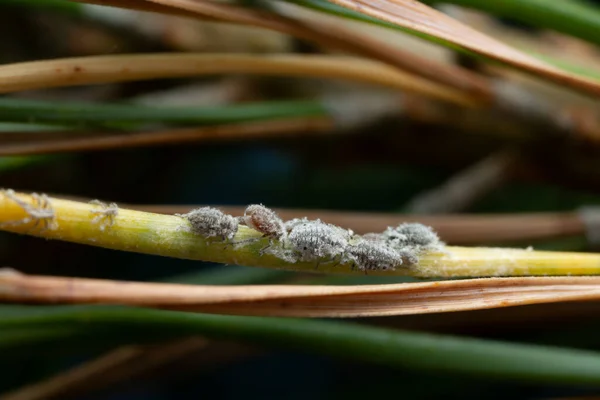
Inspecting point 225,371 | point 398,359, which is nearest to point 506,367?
point 398,359

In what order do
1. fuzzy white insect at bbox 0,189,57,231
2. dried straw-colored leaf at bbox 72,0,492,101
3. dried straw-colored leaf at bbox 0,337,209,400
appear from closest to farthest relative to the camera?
1. fuzzy white insect at bbox 0,189,57,231
2. dried straw-colored leaf at bbox 72,0,492,101
3. dried straw-colored leaf at bbox 0,337,209,400

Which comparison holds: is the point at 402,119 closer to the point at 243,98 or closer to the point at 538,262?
the point at 243,98

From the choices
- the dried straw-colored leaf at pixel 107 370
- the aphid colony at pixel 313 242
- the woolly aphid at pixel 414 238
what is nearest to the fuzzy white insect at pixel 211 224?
the aphid colony at pixel 313 242

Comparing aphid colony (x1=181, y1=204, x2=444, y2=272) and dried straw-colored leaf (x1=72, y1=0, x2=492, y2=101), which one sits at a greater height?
dried straw-colored leaf (x1=72, y1=0, x2=492, y2=101)

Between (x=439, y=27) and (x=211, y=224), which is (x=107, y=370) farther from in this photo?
(x=439, y=27)

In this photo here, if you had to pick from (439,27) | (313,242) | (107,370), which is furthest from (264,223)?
(107,370)

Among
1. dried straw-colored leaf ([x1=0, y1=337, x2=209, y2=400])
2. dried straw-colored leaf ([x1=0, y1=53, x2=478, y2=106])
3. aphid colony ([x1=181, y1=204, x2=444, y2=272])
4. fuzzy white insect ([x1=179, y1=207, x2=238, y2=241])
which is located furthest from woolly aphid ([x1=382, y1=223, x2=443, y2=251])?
dried straw-colored leaf ([x1=0, y1=337, x2=209, y2=400])

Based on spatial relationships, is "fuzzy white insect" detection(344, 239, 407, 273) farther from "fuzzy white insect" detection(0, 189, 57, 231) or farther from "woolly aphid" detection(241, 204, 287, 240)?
"fuzzy white insect" detection(0, 189, 57, 231)
